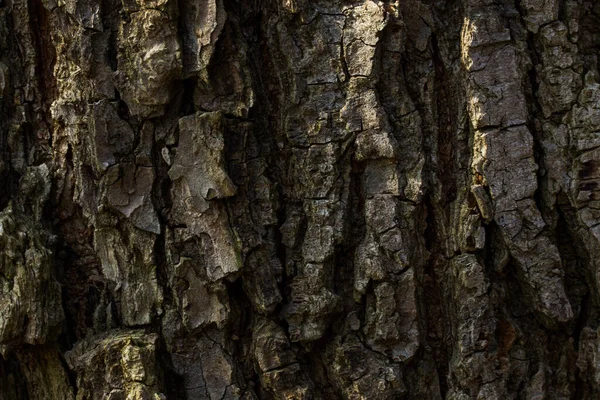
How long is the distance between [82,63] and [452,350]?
1344 millimetres

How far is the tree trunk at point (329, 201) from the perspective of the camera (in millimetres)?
1993

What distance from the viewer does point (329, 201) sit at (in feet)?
6.63

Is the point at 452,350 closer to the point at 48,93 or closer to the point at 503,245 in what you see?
the point at 503,245

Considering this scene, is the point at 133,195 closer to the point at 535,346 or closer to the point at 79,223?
the point at 79,223

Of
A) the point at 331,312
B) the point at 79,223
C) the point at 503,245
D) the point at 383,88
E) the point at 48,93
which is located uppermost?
the point at 48,93

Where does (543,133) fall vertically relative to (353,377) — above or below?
above

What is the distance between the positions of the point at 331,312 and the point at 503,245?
52 cm

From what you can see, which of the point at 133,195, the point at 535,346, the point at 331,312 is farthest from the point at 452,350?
the point at 133,195

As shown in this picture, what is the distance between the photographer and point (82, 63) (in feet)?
6.73

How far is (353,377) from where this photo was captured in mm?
2002

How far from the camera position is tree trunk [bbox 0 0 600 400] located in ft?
6.54

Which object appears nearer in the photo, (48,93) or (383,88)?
(383,88)

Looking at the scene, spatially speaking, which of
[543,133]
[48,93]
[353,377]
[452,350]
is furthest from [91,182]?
[543,133]

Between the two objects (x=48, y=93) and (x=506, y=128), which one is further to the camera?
(x=48, y=93)
